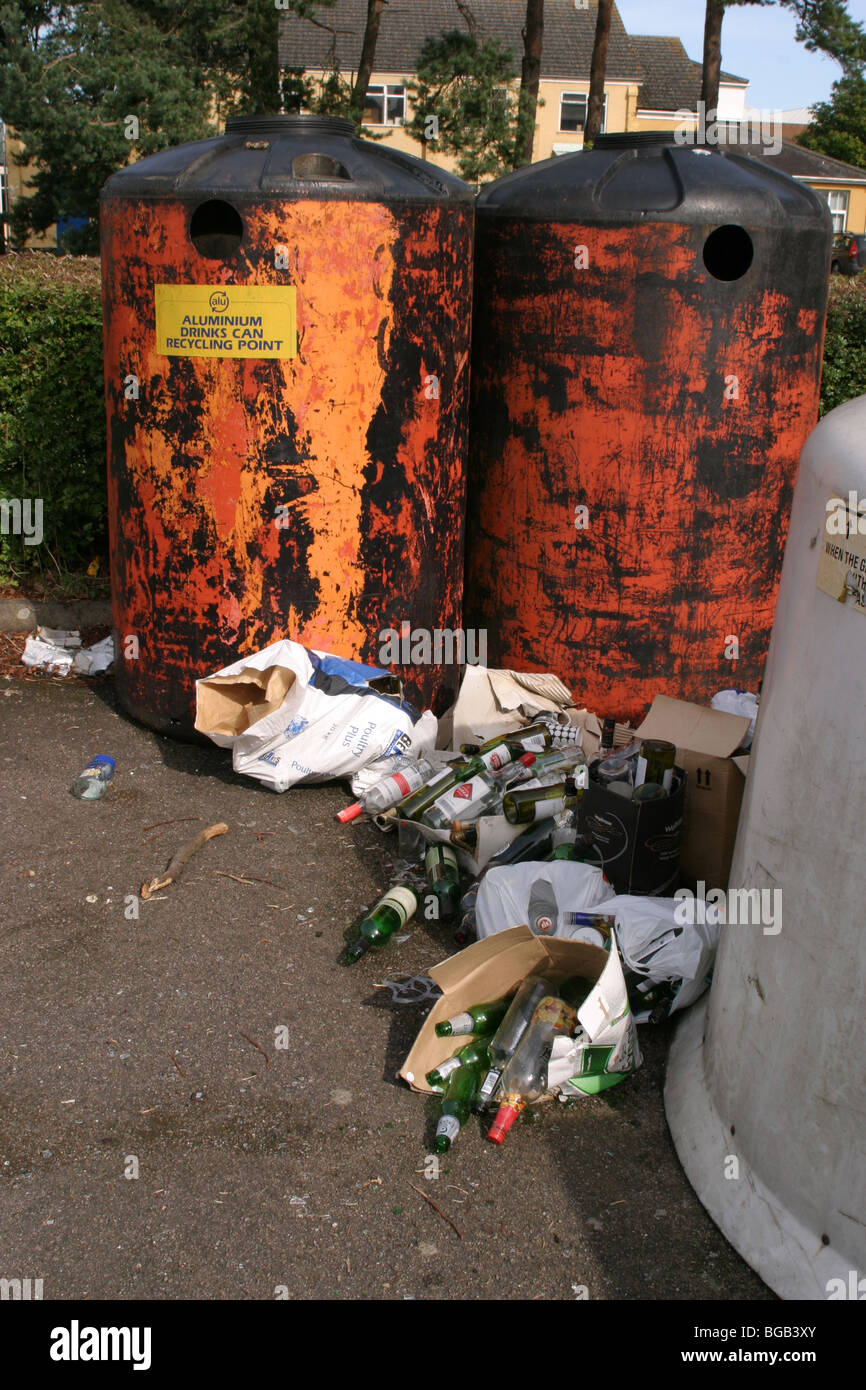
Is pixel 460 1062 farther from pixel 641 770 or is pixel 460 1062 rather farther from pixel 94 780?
pixel 94 780

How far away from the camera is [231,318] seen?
13.3 feet

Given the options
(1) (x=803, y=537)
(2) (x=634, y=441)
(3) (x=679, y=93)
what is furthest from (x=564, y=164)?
(3) (x=679, y=93)

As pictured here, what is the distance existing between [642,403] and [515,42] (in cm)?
3648

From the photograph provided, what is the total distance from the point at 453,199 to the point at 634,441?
1092mm

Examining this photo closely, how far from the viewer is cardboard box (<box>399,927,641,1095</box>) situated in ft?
9.00

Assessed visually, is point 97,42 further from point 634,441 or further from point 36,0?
point 634,441

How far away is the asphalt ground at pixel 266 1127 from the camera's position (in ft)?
7.60

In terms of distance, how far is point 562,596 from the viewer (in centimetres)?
465

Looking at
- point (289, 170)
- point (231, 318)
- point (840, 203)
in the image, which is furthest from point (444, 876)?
point (840, 203)

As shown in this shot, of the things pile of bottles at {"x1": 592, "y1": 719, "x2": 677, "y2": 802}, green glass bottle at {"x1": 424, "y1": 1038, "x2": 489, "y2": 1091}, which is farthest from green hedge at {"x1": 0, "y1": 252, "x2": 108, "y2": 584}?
green glass bottle at {"x1": 424, "y1": 1038, "x2": 489, "y2": 1091}

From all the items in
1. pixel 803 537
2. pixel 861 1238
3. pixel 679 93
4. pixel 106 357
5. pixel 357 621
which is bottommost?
pixel 861 1238

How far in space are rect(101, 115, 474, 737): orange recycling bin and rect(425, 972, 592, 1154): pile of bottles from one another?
1861mm

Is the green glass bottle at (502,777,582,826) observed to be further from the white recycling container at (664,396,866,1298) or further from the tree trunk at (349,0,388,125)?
the tree trunk at (349,0,388,125)

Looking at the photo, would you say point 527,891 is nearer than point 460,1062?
No
